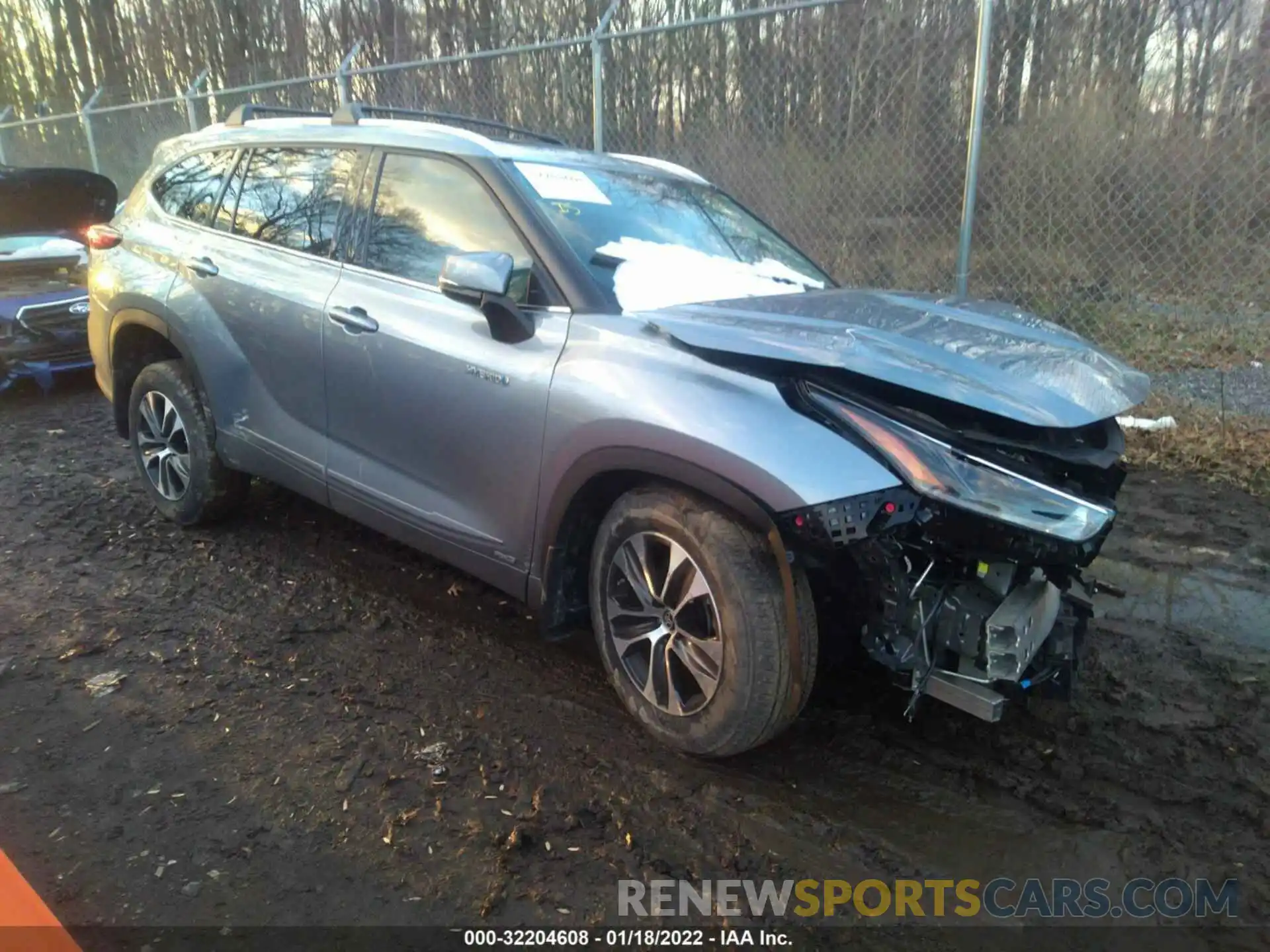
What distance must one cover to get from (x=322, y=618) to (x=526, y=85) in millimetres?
6275

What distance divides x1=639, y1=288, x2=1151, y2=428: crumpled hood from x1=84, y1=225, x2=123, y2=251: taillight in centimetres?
327

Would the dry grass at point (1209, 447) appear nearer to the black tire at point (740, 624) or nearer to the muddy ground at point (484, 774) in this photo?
the muddy ground at point (484, 774)

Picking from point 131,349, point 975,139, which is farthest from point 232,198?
point 975,139

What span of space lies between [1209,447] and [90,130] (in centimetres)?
1494

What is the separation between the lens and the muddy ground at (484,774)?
7.57 ft

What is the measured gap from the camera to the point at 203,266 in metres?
4.12

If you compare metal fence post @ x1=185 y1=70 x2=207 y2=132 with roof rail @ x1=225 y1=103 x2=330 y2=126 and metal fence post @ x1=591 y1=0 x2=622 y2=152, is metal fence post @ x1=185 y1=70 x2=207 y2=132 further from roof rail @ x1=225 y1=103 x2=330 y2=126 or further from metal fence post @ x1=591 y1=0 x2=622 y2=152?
roof rail @ x1=225 y1=103 x2=330 y2=126

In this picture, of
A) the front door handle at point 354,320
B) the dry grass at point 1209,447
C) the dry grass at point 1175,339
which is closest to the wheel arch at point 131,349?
the front door handle at point 354,320

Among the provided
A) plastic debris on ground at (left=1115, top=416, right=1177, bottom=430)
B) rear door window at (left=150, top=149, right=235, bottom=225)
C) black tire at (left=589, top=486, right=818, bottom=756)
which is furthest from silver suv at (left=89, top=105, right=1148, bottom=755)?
plastic debris on ground at (left=1115, top=416, right=1177, bottom=430)

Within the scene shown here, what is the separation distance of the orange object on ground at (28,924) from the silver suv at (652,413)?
4.79 feet

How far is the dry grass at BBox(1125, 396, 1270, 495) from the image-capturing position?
5160 mm

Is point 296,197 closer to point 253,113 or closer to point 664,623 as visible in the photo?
point 253,113

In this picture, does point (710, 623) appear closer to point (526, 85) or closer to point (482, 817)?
point (482, 817)

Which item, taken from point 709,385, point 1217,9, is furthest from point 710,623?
point 1217,9
